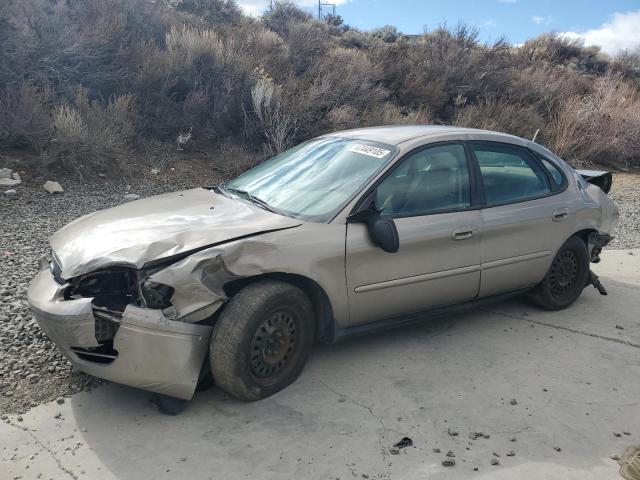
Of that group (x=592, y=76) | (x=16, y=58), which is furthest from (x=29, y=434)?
(x=592, y=76)

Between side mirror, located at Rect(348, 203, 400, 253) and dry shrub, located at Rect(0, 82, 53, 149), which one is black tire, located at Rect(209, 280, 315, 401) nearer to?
side mirror, located at Rect(348, 203, 400, 253)

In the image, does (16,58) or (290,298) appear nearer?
(290,298)

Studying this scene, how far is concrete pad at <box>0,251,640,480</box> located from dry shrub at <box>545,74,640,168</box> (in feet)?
39.7

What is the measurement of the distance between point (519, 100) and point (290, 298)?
15.7 meters

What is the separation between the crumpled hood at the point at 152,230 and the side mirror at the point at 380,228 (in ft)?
1.47

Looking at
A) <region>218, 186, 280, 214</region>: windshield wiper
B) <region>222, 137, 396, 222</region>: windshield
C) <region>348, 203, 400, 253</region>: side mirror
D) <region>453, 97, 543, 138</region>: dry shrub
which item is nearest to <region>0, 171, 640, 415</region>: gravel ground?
<region>218, 186, 280, 214</region>: windshield wiper

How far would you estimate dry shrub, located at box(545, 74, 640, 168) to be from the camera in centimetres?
1566

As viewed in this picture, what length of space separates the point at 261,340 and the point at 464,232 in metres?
1.78

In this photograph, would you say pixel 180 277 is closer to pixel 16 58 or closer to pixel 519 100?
pixel 16 58

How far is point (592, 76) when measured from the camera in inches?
951

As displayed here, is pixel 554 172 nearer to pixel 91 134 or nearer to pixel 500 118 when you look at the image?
pixel 91 134

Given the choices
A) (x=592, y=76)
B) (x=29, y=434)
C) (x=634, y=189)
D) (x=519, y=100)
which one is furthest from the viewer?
(x=592, y=76)

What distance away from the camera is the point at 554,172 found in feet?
17.5

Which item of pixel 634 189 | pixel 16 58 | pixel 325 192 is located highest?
pixel 16 58
